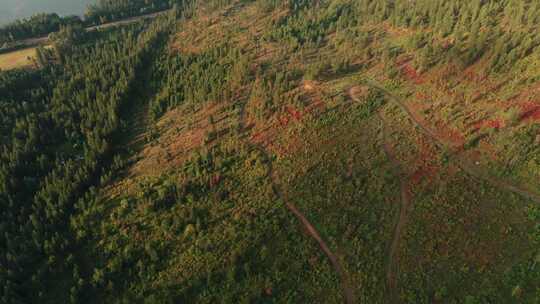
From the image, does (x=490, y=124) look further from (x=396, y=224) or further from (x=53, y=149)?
(x=53, y=149)

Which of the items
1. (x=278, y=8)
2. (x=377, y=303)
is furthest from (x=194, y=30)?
(x=377, y=303)

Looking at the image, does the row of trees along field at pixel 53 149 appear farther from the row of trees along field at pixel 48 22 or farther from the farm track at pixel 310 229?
the farm track at pixel 310 229

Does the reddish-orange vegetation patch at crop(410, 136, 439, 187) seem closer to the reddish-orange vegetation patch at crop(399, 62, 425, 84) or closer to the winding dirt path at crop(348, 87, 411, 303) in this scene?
the winding dirt path at crop(348, 87, 411, 303)

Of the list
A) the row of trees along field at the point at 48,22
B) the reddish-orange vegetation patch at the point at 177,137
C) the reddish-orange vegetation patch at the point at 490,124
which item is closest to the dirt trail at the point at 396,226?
the reddish-orange vegetation patch at the point at 490,124

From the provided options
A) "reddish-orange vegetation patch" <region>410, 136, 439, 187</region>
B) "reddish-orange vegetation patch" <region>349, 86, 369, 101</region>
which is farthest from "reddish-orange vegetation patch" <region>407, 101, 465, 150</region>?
"reddish-orange vegetation patch" <region>349, 86, 369, 101</region>

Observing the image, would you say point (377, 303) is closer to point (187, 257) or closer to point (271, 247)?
point (271, 247)
